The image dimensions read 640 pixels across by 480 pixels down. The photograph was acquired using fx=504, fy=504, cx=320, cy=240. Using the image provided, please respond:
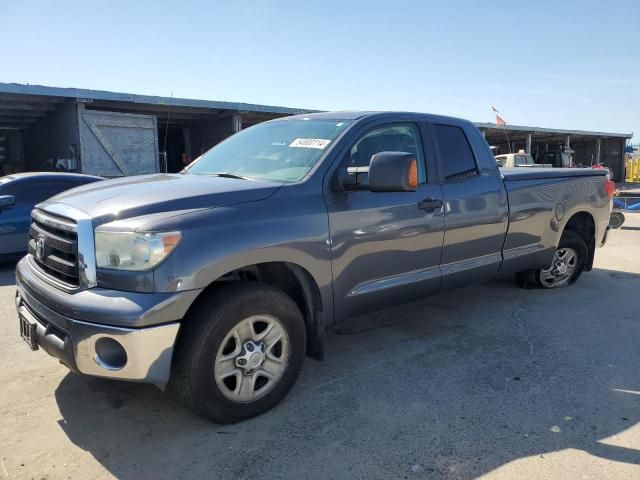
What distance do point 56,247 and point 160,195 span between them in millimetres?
675

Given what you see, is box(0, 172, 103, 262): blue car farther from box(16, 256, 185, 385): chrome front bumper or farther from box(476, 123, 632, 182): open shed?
box(476, 123, 632, 182): open shed

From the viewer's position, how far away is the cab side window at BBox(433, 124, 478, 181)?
4203mm

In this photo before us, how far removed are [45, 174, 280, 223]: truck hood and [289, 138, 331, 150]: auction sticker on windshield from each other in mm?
531

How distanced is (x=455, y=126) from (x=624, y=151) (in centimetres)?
3945

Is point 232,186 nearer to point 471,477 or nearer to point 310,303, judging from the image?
point 310,303

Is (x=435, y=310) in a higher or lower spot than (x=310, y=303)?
lower

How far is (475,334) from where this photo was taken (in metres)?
4.46

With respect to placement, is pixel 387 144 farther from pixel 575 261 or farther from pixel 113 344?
pixel 575 261

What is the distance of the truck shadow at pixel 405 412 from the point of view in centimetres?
262

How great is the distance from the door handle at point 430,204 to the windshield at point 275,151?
84 centimetres

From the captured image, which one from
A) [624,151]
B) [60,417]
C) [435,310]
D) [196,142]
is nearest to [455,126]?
[435,310]

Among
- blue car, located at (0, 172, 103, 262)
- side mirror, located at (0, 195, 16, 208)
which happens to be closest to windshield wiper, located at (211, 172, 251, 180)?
blue car, located at (0, 172, 103, 262)

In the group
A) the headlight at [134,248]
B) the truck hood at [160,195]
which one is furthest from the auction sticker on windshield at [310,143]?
the headlight at [134,248]

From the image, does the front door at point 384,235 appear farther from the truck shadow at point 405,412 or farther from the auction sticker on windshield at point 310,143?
the truck shadow at point 405,412
